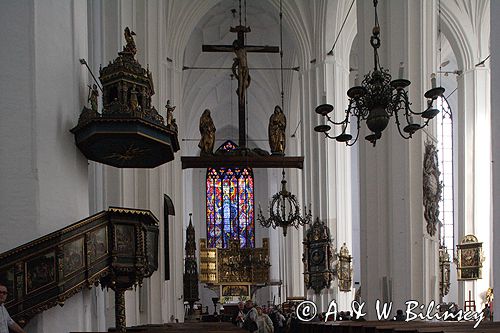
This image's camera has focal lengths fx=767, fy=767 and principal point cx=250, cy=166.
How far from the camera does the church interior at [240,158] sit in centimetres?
780

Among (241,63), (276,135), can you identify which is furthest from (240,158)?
(241,63)

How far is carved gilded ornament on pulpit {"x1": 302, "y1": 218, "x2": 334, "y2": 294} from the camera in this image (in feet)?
77.0

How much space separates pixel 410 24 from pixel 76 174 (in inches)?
387

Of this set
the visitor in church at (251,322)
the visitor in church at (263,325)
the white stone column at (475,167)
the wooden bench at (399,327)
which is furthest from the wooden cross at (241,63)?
the visitor in church at (263,325)

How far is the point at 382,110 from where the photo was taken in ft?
37.6

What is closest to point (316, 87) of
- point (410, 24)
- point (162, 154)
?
point (410, 24)

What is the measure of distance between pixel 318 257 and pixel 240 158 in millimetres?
4131

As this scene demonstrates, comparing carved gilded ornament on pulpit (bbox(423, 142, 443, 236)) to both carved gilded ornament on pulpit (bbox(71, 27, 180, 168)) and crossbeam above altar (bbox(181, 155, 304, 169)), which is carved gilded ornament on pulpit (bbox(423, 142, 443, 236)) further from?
carved gilded ornament on pulpit (bbox(71, 27, 180, 168))

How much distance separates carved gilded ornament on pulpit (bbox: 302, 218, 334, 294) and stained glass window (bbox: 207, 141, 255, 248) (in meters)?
16.4

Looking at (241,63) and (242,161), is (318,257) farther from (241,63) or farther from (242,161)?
(241,63)

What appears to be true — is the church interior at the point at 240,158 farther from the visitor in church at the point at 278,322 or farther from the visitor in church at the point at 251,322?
the visitor in church at the point at 251,322

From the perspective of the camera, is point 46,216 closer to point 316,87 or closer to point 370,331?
point 370,331

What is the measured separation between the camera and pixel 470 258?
22.9m

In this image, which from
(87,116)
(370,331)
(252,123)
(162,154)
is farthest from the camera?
(252,123)
